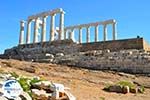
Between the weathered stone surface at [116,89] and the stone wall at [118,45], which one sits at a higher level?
the stone wall at [118,45]

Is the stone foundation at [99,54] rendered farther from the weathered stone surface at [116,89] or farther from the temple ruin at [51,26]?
the weathered stone surface at [116,89]

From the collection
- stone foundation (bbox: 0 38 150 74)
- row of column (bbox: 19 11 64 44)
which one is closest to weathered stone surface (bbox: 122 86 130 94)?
stone foundation (bbox: 0 38 150 74)

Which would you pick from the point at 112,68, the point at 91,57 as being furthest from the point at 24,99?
the point at 91,57

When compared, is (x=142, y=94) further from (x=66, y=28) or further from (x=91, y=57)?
(x=66, y=28)

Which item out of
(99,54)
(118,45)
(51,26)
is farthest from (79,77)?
(51,26)

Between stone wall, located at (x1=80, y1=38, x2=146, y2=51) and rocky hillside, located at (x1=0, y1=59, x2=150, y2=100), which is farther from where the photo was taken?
stone wall, located at (x1=80, y1=38, x2=146, y2=51)

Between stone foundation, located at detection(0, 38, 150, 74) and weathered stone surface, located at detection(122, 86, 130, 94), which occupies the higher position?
stone foundation, located at detection(0, 38, 150, 74)

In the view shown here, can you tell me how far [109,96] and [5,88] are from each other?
999cm

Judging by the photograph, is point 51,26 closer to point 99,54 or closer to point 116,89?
point 99,54

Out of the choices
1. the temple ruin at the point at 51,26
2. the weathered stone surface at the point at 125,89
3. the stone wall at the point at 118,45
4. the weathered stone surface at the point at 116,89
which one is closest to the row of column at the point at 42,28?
the temple ruin at the point at 51,26

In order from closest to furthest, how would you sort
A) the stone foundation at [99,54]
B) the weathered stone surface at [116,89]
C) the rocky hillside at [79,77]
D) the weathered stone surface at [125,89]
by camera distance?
the weathered stone surface at [125,89], the weathered stone surface at [116,89], the rocky hillside at [79,77], the stone foundation at [99,54]

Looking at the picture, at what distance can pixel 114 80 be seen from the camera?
29609 mm

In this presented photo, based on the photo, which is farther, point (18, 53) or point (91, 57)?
point (18, 53)

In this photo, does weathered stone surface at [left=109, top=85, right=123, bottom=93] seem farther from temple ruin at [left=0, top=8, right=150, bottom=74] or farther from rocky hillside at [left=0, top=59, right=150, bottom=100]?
temple ruin at [left=0, top=8, right=150, bottom=74]
